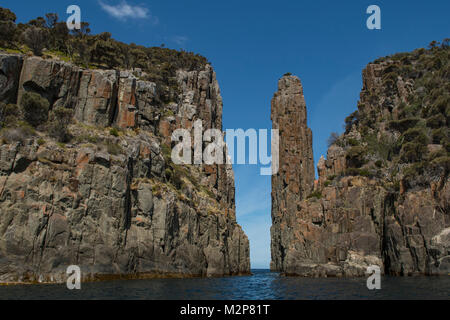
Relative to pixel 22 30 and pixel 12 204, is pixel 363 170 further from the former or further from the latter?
pixel 22 30

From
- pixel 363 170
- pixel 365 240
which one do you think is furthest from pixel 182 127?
pixel 365 240

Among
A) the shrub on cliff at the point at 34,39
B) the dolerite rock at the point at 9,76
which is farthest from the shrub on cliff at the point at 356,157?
the shrub on cliff at the point at 34,39

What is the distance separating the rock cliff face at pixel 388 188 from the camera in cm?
6231

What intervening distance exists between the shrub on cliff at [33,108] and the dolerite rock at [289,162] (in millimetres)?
114615

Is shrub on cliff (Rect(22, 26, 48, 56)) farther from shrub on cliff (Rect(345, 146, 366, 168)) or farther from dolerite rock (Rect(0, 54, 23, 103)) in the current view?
shrub on cliff (Rect(345, 146, 366, 168))

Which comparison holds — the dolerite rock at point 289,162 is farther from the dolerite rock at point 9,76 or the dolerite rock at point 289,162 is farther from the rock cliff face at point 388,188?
the dolerite rock at point 9,76

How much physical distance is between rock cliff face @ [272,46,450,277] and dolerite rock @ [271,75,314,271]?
4848cm

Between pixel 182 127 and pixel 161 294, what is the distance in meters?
69.1

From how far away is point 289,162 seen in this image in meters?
164

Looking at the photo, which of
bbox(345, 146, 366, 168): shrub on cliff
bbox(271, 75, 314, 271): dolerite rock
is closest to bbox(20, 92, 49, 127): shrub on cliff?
bbox(345, 146, 366, 168): shrub on cliff

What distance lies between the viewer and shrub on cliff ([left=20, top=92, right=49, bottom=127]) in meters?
56.5

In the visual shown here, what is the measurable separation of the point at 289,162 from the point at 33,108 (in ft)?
399

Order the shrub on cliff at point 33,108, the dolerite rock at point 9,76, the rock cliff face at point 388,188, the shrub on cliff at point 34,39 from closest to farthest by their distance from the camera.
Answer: the dolerite rock at point 9,76 < the shrub on cliff at point 33,108 < the rock cliff face at point 388,188 < the shrub on cliff at point 34,39

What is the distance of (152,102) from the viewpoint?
274ft
